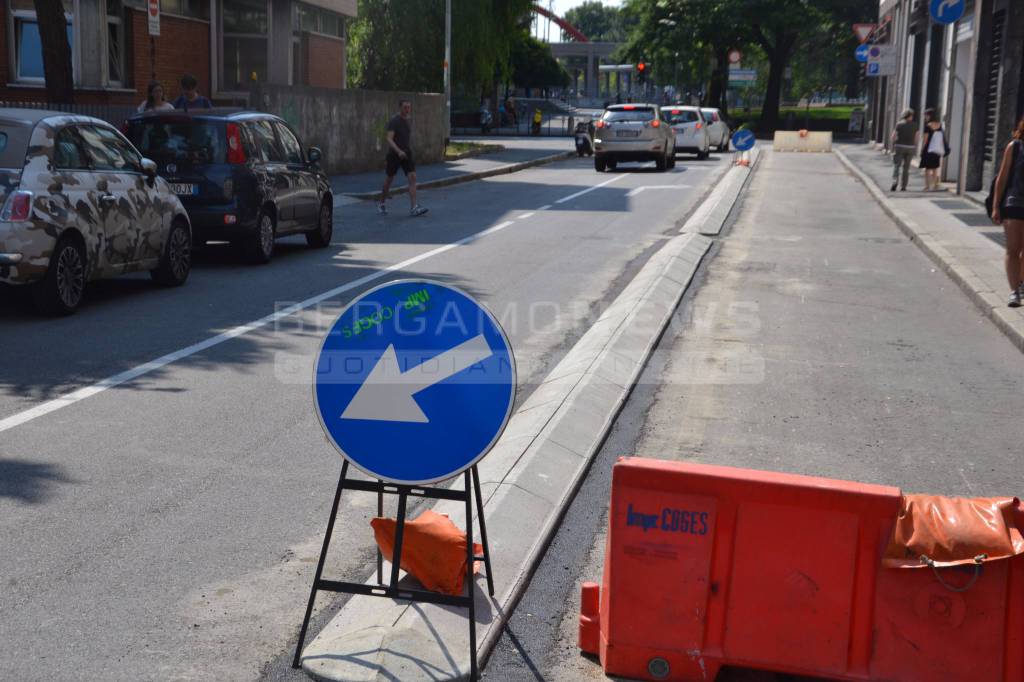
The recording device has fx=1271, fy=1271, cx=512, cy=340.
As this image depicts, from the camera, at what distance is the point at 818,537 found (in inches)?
149

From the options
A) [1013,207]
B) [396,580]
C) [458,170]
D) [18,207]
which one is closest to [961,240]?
[1013,207]

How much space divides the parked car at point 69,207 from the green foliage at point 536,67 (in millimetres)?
92394

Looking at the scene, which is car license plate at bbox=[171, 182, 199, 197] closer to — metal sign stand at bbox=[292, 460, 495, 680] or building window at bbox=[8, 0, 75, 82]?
metal sign stand at bbox=[292, 460, 495, 680]

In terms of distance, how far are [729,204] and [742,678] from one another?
64.0ft

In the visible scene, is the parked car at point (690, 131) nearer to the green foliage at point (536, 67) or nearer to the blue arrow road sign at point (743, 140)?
the blue arrow road sign at point (743, 140)

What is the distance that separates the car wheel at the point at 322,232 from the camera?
1609cm

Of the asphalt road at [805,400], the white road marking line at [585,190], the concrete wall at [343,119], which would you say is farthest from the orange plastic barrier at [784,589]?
the concrete wall at [343,119]

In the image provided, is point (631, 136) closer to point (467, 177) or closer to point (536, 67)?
point (467, 177)

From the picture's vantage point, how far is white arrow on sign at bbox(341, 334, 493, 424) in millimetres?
4047

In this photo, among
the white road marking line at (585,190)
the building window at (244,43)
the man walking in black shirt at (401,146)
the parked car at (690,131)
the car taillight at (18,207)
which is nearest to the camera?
the car taillight at (18,207)

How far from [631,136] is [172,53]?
12396 mm

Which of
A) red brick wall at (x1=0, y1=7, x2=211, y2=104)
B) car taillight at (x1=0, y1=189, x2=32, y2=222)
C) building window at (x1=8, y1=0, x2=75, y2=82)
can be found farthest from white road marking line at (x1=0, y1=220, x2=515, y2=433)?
red brick wall at (x1=0, y1=7, x2=211, y2=104)

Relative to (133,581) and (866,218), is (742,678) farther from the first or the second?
(866,218)

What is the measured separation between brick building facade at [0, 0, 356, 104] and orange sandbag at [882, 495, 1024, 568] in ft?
54.4
